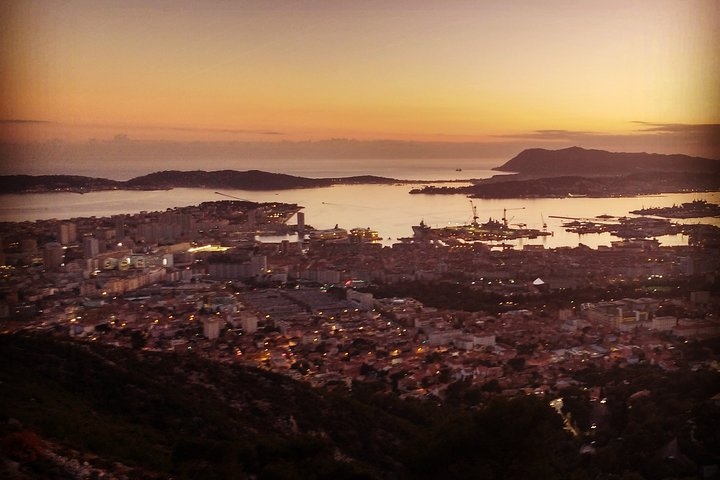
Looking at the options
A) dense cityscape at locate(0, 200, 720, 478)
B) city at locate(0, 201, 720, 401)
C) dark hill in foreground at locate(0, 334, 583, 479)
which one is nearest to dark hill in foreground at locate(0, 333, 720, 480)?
dark hill in foreground at locate(0, 334, 583, 479)

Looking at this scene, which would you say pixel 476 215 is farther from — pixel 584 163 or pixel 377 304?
pixel 377 304

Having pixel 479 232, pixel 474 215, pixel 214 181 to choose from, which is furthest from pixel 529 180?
pixel 214 181

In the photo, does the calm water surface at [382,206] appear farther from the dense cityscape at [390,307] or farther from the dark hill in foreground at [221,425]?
the dark hill in foreground at [221,425]

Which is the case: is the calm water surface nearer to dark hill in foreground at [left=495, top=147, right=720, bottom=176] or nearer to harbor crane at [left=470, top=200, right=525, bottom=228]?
harbor crane at [left=470, top=200, right=525, bottom=228]

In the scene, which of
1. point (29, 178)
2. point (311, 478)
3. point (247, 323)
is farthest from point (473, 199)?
point (311, 478)

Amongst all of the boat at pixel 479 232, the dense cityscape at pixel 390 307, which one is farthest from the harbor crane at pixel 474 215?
the dense cityscape at pixel 390 307

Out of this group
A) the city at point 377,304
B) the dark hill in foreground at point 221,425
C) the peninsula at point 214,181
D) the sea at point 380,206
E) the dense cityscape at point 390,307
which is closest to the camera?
the dark hill in foreground at point 221,425
